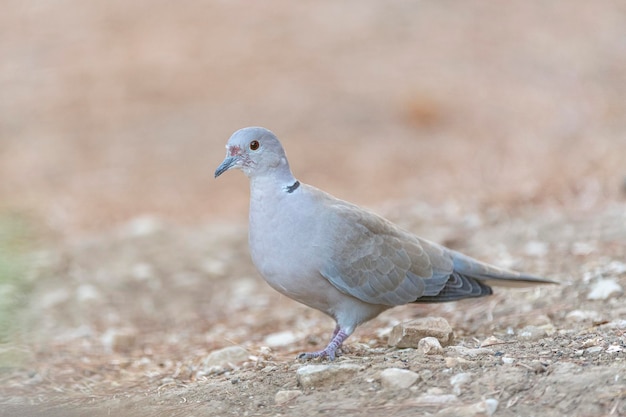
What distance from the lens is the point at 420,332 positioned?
3.95 metres

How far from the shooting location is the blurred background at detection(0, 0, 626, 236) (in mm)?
8086

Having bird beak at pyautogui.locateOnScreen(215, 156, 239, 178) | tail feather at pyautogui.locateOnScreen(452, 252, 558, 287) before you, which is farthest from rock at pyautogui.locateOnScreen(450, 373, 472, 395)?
bird beak at pyautogui.locateOnScreen(215, 156, 239, 178)

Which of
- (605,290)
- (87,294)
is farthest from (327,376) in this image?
(87,294)

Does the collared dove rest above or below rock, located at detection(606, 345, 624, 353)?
above

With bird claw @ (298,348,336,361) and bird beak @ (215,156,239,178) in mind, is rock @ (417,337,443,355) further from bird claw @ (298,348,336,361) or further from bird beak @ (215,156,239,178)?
bird beak @ (215,156,239,178)

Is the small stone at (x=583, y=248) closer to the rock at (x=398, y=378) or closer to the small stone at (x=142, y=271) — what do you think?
the rock at (x=398, y=378)

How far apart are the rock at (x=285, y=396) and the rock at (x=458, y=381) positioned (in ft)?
1.80

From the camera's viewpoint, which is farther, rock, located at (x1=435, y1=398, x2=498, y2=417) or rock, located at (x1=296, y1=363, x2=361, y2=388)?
A: rock, located at (x1=296, y1=363, x2=361, y2=388)

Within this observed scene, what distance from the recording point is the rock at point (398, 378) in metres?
3.25

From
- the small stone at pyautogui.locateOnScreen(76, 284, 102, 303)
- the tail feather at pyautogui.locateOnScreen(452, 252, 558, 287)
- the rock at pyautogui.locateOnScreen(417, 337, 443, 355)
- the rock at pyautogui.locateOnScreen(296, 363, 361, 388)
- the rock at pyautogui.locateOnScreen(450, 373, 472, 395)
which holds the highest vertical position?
the small stone at pyautogui.locateOnScreen(76, 284, 102, 303)

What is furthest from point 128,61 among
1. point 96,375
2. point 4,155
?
point 96,375

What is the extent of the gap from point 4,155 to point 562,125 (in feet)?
18.1

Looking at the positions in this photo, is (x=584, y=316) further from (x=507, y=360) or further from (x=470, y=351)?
(x=507, y=360)

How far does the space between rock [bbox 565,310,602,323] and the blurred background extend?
2184mm
